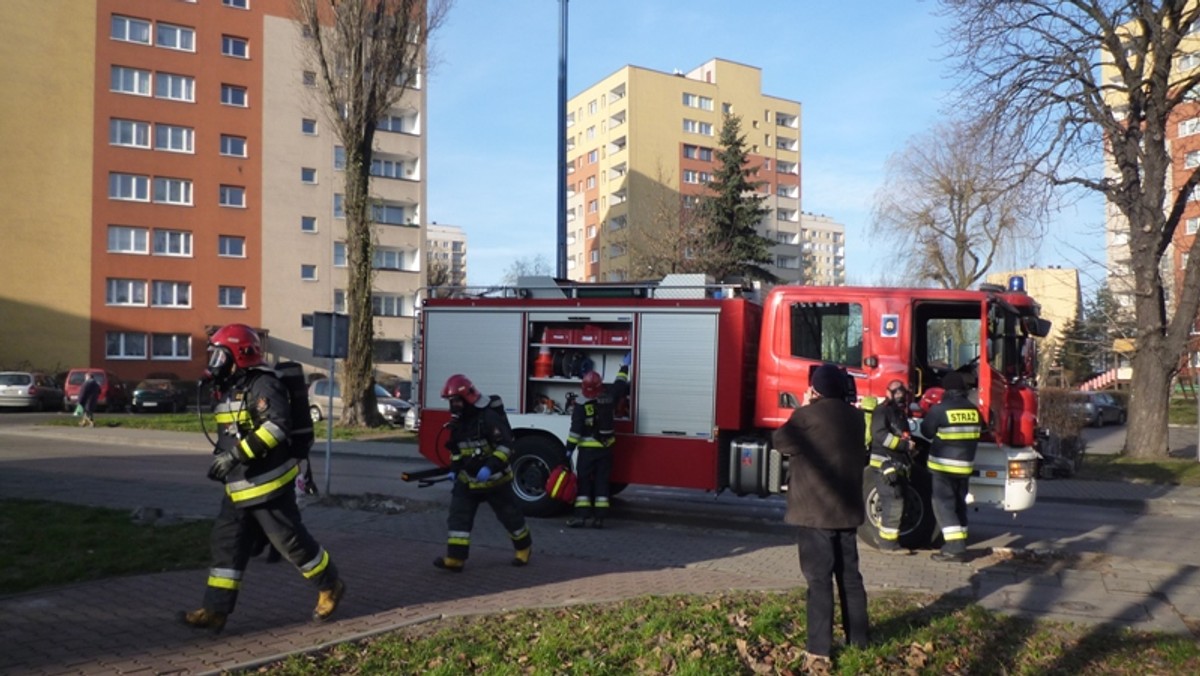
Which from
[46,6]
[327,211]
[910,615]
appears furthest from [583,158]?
[910,615]

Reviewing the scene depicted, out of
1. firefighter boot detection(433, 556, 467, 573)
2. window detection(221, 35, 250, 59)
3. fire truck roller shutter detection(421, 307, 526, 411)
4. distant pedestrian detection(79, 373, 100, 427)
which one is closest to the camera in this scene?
firefighter boot detection(433, 556, 467, 573)

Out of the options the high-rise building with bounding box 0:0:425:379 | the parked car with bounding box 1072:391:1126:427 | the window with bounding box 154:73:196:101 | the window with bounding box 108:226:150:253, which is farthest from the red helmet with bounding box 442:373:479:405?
the window with bounding box 154:73:196:101

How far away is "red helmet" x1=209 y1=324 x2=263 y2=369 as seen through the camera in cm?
638

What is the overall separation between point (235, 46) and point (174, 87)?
12.3 feet

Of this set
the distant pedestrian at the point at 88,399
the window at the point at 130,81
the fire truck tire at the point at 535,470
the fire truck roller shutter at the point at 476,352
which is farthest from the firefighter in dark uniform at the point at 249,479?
the window at the point at 130,81

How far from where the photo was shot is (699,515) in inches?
495

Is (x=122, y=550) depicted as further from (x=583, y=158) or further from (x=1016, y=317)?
(x=583, y=158)

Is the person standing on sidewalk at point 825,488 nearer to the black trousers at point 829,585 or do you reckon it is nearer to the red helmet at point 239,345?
the black trousers at point 829,585

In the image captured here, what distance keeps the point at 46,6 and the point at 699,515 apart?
150 ft

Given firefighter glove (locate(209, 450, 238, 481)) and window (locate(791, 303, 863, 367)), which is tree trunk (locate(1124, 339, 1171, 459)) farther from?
firefighter glove (locate(209, 450, 238, 481))

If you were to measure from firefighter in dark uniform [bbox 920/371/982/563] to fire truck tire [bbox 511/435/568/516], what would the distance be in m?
4.36

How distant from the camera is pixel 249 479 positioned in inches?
244

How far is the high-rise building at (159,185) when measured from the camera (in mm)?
44938

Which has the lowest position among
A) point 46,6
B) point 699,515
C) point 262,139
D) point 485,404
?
point 699,515
